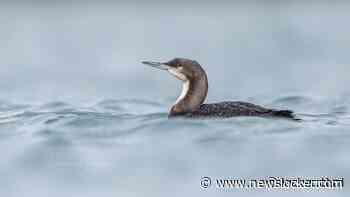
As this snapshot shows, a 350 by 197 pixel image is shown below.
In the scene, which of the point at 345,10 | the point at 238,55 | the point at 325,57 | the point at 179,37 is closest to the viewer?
the point at 325,57

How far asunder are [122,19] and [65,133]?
60.8ft

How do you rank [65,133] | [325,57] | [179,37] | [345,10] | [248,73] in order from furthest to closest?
1. [345,10]
2. [179,37]
3. [325,57]
4. [248,73]
5. [65,133]

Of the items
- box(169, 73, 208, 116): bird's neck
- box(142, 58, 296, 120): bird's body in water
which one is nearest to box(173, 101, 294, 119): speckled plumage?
box(142, 58, 296, 120): bird's body in water

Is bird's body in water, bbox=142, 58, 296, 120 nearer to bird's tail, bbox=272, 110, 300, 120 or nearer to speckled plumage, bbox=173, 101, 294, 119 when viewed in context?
speckled plumage, bbox=173, 101, 294, 119

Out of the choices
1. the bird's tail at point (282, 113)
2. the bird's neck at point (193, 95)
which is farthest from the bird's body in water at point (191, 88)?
the bird's tail at point (282, 113)

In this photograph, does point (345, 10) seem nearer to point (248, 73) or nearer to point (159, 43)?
point (159, 43)

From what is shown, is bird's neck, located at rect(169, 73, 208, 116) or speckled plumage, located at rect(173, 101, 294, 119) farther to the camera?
bird's neck, located at rect(169, 73, 208, 116)

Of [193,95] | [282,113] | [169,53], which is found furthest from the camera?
[169,53]

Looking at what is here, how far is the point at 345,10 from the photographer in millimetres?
31203

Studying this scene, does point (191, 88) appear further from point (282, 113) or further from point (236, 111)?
point (282, 113)

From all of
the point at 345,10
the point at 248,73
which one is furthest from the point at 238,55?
the point at 345,10

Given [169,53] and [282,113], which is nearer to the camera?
[282,113]

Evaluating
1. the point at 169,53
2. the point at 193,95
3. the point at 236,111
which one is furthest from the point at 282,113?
the point at 169,53

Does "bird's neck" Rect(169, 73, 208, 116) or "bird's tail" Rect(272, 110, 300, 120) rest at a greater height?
"bird's neck" Rect(169, 73, 208, 116)
